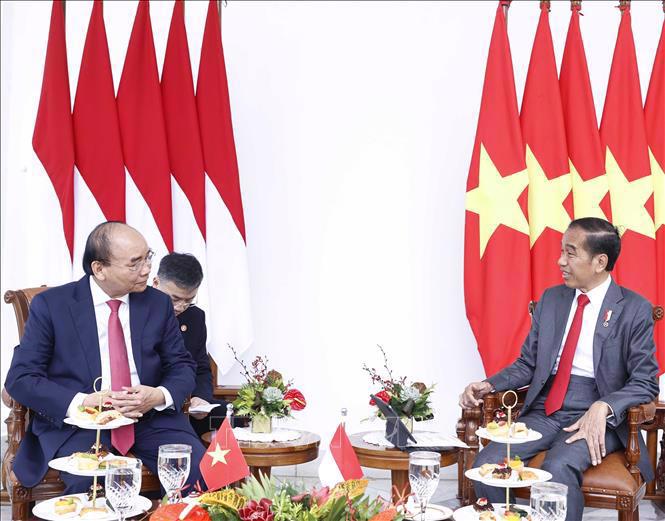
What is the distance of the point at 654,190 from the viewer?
455cm

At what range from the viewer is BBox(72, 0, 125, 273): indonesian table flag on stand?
178 inches

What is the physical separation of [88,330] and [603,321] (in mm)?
2055

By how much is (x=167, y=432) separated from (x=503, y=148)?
2.42 metres

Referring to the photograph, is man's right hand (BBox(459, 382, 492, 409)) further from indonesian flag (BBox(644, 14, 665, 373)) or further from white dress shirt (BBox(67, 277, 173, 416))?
indonesian flag (BBox(644, 14, 665, 373))

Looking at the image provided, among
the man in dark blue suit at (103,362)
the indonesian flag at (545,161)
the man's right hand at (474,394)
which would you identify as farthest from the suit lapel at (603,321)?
the man in dark blue suit at (103,362)

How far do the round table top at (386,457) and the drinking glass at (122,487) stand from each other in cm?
144

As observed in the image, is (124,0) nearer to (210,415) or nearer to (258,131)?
(258,131)

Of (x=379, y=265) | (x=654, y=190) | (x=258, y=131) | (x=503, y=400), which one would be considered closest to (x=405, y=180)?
(x=379, y=265)

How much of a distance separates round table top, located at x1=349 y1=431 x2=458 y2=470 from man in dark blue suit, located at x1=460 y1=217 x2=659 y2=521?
0.51 feet

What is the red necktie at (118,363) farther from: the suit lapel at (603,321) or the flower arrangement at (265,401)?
the suit lapel at (603,321)

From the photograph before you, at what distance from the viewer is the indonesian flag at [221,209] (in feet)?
15.5

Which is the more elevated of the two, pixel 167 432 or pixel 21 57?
pixel 21 57

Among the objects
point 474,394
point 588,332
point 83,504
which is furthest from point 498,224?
point 83,504

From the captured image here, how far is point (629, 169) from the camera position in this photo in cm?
451
